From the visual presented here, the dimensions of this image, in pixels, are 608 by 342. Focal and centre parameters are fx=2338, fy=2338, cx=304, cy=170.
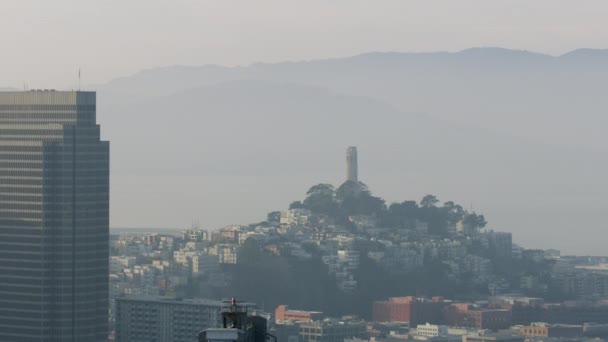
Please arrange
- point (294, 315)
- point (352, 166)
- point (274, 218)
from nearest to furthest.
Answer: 1. point (294, 315)
2. point (274, 218)
3. point (352, 166)

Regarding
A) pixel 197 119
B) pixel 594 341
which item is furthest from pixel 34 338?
pixel 197 119

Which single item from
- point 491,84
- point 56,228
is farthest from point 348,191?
point 491,84

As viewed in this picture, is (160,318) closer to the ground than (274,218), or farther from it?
closer to the ground

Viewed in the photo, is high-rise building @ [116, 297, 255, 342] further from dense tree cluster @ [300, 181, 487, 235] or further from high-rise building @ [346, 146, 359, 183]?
high-rise building @ [346, 146, 359, 183]

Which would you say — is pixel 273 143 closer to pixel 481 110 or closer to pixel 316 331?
pixel 481 110

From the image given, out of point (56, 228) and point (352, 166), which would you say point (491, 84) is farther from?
point (56, 228)

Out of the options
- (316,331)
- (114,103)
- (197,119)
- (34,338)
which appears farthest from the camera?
(197,119)

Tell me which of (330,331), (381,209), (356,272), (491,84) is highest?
(491,84)

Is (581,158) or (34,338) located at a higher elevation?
(581,158)
